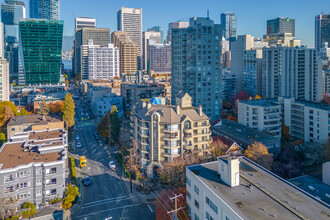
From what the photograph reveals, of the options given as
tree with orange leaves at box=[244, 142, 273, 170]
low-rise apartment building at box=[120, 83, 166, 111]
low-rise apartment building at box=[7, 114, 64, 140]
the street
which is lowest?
the street

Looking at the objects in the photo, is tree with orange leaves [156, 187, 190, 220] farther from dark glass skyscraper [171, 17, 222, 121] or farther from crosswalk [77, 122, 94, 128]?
crosswalk [77, 122, 94, 128]

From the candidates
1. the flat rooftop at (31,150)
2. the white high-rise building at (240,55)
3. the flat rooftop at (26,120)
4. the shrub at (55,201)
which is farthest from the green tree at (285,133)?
the white high-rise building at (240,55)

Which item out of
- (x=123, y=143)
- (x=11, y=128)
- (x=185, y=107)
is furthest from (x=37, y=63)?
(x=185, y=107)

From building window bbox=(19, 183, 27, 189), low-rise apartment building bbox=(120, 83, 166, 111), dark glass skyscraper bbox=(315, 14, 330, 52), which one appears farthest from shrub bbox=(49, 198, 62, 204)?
dark glass skyscraper bbox=(315, 14, 330, 52)

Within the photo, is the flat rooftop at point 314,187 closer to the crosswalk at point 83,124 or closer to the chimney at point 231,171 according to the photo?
the chimney at point 231,171

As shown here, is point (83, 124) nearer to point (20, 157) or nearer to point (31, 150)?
point (31, 150)
